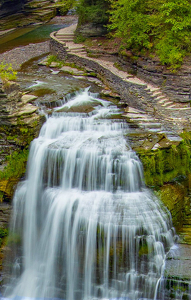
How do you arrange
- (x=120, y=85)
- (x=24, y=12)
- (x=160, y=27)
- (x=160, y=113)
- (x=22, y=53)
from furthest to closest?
(x=24, y=12)
(x=22, y=53)
(x=120, y=85)
(x=160, y=27)
(x=160, y=113)

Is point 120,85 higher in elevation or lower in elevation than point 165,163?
higher

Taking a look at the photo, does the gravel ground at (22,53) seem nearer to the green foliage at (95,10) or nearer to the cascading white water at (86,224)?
the green foliage at (95,10)

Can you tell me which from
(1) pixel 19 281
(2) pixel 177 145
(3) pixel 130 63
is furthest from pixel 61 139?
(3) pixel 130 63

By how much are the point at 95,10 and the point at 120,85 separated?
8503 mm

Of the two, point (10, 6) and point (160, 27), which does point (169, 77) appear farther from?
point (10, 6)

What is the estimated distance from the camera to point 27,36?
32.5 m

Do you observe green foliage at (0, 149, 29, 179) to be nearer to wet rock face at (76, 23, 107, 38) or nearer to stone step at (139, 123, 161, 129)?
stone step at (139, 123, 161, 129)

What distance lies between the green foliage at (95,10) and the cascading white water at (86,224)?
1232cm

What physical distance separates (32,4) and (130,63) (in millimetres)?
27899

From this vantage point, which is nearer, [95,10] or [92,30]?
[95,10]

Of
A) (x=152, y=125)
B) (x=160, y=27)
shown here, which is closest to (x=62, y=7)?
(x=160, y=27)

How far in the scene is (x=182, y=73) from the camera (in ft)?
48.5

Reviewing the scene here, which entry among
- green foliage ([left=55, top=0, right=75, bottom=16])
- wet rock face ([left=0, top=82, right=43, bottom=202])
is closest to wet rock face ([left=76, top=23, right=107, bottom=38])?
wet rock face ([left=0, top=82, right=43, bottom=202])

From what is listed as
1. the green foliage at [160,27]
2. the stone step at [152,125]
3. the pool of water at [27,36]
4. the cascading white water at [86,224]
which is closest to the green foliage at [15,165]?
the cascading white water at [86,224]
